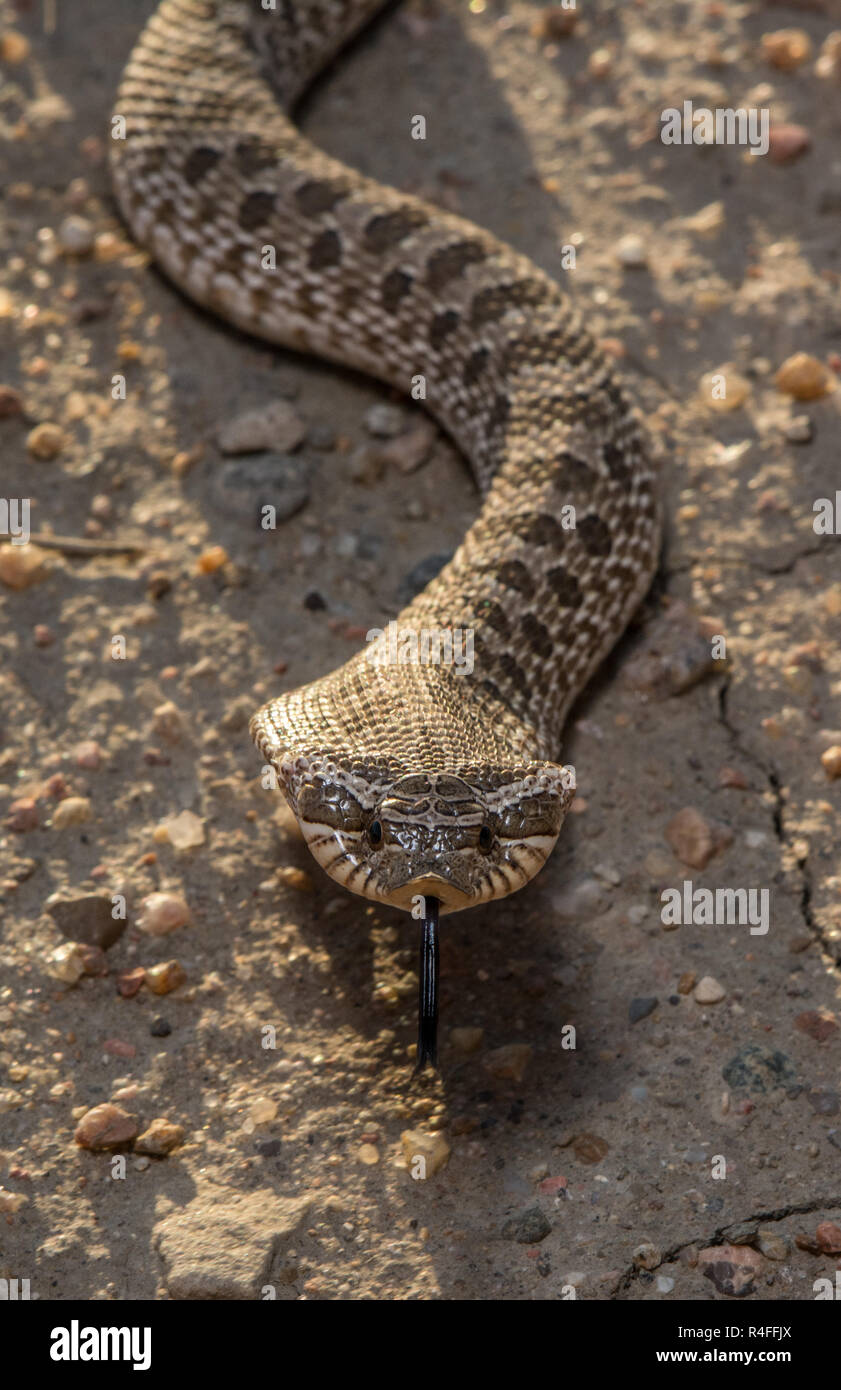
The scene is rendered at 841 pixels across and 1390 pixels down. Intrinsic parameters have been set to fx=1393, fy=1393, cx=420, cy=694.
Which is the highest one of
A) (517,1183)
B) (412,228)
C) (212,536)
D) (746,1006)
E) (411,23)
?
(411,23)

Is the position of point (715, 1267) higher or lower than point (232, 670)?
lower

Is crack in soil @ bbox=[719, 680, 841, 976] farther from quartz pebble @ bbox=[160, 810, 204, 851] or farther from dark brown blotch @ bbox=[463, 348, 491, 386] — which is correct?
quartz pebble @ bbox=[160, 810, 204, 851]

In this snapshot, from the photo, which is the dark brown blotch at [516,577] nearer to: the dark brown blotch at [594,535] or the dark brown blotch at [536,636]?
the dark brown blotch at [536,636]

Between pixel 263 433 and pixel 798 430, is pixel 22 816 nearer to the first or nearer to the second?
pixel 263 433

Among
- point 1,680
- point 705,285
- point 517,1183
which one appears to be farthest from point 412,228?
point 517,1183

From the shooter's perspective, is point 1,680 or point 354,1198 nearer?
point 354,1198

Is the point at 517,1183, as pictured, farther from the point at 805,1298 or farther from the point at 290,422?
the point at 290,422

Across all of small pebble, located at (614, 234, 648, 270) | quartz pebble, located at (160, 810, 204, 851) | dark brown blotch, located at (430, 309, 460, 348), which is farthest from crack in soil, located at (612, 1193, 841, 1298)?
small pebble, located at (614, 234, 648, 270)

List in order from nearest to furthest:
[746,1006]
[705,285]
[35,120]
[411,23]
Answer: [746,1006] → [705,285] → [35,120] → [411,23]
